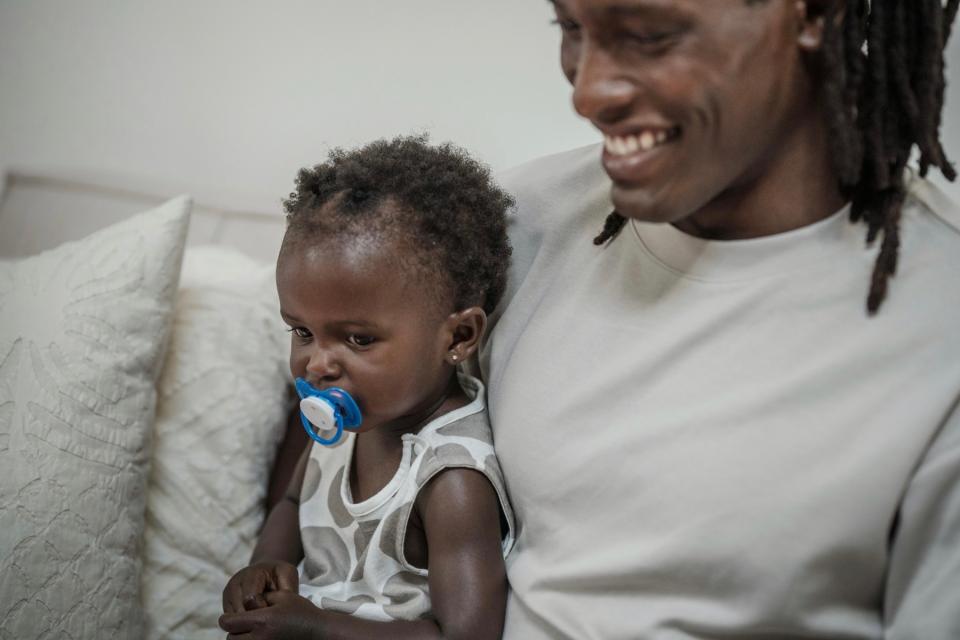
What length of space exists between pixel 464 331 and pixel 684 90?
1.44ft

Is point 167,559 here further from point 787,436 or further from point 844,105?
point 844,105

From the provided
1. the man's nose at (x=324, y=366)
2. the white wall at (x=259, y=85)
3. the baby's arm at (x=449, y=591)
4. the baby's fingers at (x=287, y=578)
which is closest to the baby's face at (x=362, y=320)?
the man's nose at (x=324, y=366)

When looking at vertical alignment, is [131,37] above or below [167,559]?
above

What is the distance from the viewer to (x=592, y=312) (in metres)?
1.01

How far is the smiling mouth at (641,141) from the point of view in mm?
830

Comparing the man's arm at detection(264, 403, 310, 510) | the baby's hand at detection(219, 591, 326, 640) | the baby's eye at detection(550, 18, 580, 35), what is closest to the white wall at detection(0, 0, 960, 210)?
the man's arm at detection(264, 403, 310, 510)

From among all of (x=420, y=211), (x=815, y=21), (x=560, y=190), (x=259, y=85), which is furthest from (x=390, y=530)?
(x=259, y=85)

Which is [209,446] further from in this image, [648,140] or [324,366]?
[648,140]

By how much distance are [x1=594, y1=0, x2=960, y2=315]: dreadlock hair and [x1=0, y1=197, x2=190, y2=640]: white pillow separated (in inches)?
40.5

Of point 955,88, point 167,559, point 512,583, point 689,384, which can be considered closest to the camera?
point 689,384

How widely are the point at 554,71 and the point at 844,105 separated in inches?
35.3

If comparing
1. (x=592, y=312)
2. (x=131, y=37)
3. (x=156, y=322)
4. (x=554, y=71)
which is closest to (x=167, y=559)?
(x=156, y=322)

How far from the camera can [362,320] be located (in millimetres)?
1007

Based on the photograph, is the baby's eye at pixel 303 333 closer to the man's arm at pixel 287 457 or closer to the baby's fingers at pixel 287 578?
the baby's fingers at pixel 287 578
